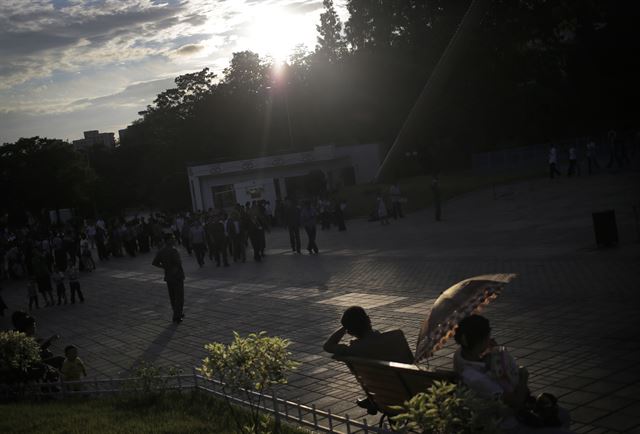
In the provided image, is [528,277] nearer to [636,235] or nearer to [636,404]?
[636,235]

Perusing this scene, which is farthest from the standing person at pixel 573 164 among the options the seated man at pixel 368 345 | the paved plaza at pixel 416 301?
the seated man at pixel 368 345

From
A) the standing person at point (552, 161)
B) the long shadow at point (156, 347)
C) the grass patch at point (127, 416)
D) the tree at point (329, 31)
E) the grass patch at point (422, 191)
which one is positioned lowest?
the long shadow at point (156, 347)

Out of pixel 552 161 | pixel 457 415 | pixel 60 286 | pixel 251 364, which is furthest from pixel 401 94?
pixel 457 415

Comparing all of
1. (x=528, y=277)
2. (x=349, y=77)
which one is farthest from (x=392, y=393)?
(x=349, y=77)

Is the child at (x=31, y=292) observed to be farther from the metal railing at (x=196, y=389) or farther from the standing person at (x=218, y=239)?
the metal railing at (x=196, y=389)

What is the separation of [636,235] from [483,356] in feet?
40.7

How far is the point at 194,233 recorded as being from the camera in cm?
2480

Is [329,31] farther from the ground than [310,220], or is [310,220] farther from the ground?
[329,31]

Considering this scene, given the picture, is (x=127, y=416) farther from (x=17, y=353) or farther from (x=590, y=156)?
(x=590, y=156)

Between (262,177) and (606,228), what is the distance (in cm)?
2991

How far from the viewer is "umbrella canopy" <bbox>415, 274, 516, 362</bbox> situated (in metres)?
5.02

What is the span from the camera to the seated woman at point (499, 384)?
179 inches

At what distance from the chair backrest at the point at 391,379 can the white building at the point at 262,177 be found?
3670cm

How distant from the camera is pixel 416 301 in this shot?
12562mm
